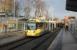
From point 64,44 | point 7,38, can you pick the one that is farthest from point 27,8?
point 64,44

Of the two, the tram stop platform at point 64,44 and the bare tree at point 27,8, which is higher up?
the bare tree at point 27,8

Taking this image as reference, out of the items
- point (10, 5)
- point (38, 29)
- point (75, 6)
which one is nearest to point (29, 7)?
point (10, 5)

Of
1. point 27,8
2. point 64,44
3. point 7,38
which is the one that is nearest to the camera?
point 64,44

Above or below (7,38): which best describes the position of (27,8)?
above

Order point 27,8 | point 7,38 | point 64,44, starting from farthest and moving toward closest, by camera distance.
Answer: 1. point 27,8
2. point 7,38
3. point 64,44

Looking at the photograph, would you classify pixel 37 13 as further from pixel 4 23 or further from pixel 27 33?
pixel 27 33

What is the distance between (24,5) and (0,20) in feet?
92.4

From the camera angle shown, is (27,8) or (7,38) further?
(27,8)

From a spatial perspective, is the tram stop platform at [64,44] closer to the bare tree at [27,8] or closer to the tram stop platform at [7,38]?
the tram stop platform at [7,38]

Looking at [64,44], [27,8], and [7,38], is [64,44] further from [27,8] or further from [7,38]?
[27,8]

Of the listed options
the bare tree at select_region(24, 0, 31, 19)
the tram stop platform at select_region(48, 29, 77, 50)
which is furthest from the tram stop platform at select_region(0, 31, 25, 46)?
the bare tree at select_region(24, 0, 31, 19)

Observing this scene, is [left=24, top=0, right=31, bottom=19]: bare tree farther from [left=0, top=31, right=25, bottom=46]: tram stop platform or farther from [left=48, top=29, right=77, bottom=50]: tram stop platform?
[left=48, top=29, right=77, bottom=50]: tram stop platform

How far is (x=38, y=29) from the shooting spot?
45031mm

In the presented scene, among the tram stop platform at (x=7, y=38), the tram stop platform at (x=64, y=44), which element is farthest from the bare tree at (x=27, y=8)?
the tram stop platform at (x=64, y=44)
